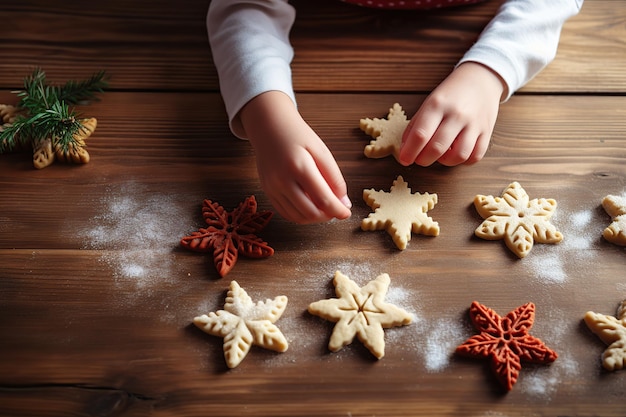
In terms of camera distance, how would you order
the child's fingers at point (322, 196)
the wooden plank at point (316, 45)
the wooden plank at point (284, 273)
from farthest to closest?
the wooden plank at point (316, 45) < the child's fingers at point (322, 196) < the wooden plank at point (284, 273)

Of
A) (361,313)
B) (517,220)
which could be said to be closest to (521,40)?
(517,220)

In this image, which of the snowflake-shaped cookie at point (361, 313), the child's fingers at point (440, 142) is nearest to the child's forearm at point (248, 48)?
the child's fingers at point (440, 142)

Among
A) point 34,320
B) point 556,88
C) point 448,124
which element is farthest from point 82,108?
point 556,88

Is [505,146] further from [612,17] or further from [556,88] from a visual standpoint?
[612,17]

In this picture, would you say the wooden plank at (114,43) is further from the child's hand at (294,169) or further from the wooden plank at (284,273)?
the child's hand at (294,169)

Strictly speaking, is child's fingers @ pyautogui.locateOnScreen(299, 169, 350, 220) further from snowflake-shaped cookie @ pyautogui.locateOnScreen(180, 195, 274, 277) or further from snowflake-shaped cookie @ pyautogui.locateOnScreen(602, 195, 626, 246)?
snowflake-shaped cookie @ pyautogui.locateOnScreen(602, 195, 626, 246)

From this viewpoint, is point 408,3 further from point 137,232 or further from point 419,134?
point 137,232
